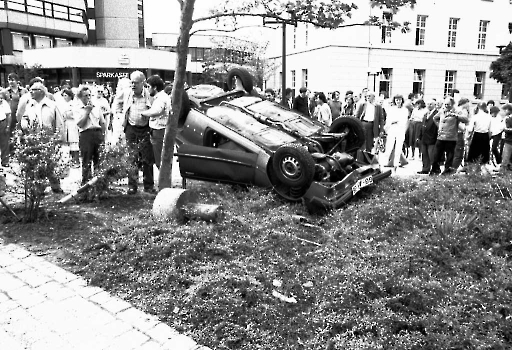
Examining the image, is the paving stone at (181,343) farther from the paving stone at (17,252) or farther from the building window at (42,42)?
the building window at (42,42)

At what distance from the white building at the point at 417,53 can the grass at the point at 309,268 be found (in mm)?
30515

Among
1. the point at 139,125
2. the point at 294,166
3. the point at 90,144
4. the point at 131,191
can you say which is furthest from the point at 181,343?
the point at 90,144

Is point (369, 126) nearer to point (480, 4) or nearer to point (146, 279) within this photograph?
point (146, 279)

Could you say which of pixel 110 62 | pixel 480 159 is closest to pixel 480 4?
pixel 110 62

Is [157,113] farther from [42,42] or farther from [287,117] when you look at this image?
[42,42]

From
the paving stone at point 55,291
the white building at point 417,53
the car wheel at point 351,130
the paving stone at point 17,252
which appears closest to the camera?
the paving stone at point 55,291

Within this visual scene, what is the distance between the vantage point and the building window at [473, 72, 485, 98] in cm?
4159

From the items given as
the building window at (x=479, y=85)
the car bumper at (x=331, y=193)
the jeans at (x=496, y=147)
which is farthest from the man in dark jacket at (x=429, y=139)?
the building window at (x=479, y=85)

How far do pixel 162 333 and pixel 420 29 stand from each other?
3923 centimetres

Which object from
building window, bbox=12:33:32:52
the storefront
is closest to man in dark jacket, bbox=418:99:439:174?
the storefront

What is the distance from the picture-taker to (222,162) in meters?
7.03

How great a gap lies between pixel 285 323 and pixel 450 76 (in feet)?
136

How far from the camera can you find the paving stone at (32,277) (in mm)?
4492

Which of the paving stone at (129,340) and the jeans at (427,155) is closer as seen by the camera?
the paving stone at (129,340)
